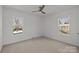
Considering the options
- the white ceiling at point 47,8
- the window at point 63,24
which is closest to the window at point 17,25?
the white ceiling at point 47,8

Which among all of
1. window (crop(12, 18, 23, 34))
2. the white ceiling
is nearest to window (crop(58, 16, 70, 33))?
the white ceiling

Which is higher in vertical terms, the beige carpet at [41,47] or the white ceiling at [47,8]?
the white ceiling at [47,8]

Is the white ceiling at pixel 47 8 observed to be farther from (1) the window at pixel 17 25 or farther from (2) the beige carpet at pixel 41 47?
(2) the beige carpet at pixel 41 47

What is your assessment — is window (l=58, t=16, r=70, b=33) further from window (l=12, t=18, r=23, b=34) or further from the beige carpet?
window (l=12, t=18, r=23, b=34)

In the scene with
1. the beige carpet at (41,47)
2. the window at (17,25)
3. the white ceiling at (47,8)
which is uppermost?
the white ceiling at (47,8)

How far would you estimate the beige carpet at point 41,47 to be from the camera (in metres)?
1.74

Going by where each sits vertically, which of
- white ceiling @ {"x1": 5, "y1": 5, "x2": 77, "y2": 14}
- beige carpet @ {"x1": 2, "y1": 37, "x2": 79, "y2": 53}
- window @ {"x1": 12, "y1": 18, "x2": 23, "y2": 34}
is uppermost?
white ceiling @ {"x1": 5, "y1": 5, "x2": 77, "y2": 14}

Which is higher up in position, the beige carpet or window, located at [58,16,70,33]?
window, located at [58,16,70,33]

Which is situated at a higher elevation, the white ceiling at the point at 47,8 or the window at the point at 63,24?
the white ceiling at the point at 47,8

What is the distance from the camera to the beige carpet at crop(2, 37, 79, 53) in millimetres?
1738

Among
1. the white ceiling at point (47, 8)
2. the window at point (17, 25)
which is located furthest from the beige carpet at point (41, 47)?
the white ceiling at point (47, 8)

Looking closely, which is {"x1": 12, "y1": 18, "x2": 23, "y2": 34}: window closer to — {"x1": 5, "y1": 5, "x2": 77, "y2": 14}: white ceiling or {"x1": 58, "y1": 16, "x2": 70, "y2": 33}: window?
{"x1": 5, "y1": 5, "x2": 77, "y2": 14}: white ceiling
